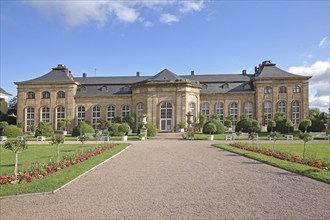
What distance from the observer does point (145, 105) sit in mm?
38000

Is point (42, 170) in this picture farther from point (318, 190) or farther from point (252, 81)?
point (252, 81)

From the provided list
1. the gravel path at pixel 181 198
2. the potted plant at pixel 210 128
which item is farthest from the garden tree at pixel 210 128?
the gravel path at pixel 181 198

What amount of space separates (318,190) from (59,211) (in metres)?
6.14

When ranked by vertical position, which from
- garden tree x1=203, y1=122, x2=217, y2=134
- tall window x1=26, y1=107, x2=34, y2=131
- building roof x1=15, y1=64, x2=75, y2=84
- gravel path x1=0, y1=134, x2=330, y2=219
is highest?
building roof x1=15, y1=64, x2=75, y2=84

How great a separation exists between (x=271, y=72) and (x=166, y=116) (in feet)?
62.5

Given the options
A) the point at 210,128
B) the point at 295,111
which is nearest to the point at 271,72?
the point at 295,111

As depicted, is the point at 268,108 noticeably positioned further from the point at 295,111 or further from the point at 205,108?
the point at 205,108

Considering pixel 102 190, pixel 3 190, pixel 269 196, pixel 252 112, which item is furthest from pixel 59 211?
pixel 252 112

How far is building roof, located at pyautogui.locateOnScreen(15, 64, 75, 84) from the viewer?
138 feet

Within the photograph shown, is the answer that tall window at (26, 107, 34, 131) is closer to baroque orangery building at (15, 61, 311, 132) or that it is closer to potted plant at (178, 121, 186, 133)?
baroque orangery building at (15, 61, 311, 132)

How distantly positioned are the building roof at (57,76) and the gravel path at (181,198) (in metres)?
37.6

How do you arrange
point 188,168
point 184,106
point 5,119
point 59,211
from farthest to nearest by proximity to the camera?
1. point 5,119
2. point 184,106
3. point 188,168
4. point 59,211

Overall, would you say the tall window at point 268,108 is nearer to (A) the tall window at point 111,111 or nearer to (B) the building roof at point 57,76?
(A) the tall window at point 111,111

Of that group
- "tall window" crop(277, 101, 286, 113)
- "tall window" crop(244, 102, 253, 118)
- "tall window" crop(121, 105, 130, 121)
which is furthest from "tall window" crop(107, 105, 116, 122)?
"tall window" crop(277, 101, 286, 113)
